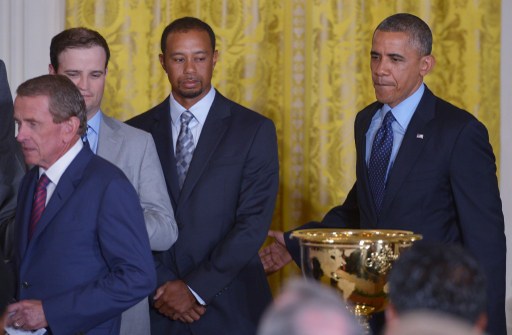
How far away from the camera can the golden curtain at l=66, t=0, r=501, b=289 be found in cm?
495

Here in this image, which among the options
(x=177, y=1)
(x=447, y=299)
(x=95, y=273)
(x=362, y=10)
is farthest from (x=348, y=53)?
(x=447, y=299)

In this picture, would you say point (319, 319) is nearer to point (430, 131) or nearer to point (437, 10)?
point (430, 131)

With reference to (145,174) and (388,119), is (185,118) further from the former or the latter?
(388,119)

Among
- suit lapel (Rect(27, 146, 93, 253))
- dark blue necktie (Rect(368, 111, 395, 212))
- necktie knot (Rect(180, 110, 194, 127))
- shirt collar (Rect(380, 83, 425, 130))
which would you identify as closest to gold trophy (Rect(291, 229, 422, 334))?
suit lapel (Rect(27, 146, 93, 253))

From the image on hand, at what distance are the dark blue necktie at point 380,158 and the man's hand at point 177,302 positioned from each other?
0.72 meters

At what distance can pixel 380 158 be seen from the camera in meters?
3.38

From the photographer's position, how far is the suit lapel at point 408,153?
3.29 metres

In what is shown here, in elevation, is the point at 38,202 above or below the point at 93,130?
below

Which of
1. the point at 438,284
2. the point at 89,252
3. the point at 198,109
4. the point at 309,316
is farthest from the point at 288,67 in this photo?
the point at 309,316

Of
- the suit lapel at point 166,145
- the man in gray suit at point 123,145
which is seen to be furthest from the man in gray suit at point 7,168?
the suit lapel at point 166,145

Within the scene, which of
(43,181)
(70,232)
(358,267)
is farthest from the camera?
(43,181)

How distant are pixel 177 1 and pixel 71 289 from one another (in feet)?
8.49

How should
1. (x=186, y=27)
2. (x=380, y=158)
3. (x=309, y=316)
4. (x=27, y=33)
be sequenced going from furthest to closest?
(x=27, y=33) → (x=186, y=27) → (x=380, y=158) → (x=309, y=316)

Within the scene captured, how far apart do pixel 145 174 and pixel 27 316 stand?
0.84 meters
